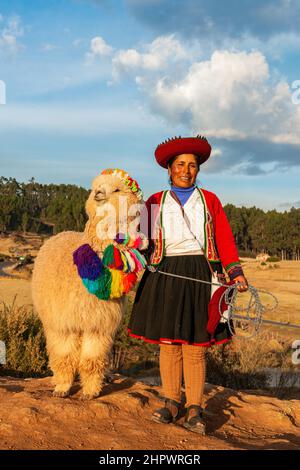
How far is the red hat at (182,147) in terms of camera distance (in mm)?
3678

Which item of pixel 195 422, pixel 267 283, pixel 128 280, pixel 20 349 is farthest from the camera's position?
pixel 267 283

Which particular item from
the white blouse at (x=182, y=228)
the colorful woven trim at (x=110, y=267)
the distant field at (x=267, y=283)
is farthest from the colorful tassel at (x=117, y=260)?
the distant field at (x=267, y=283)

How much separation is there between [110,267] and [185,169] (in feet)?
3.33

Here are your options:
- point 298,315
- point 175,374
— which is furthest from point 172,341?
point 298,315

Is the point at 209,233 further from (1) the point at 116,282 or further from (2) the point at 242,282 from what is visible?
(1) the point at 116,282

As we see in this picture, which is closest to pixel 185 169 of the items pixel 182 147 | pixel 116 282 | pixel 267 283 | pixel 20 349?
pixel 182 147

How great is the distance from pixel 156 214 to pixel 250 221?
64.2 metres

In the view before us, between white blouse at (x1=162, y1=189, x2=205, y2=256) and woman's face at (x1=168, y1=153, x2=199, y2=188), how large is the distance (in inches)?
6.1

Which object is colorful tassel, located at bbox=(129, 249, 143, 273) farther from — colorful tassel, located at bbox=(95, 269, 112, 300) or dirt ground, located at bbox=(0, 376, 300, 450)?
dirt ground, located at bbox=(0, 376, 300, 450)

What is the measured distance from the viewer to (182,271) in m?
3.59

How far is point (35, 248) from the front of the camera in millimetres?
53844

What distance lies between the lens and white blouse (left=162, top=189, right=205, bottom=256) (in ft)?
12.0
